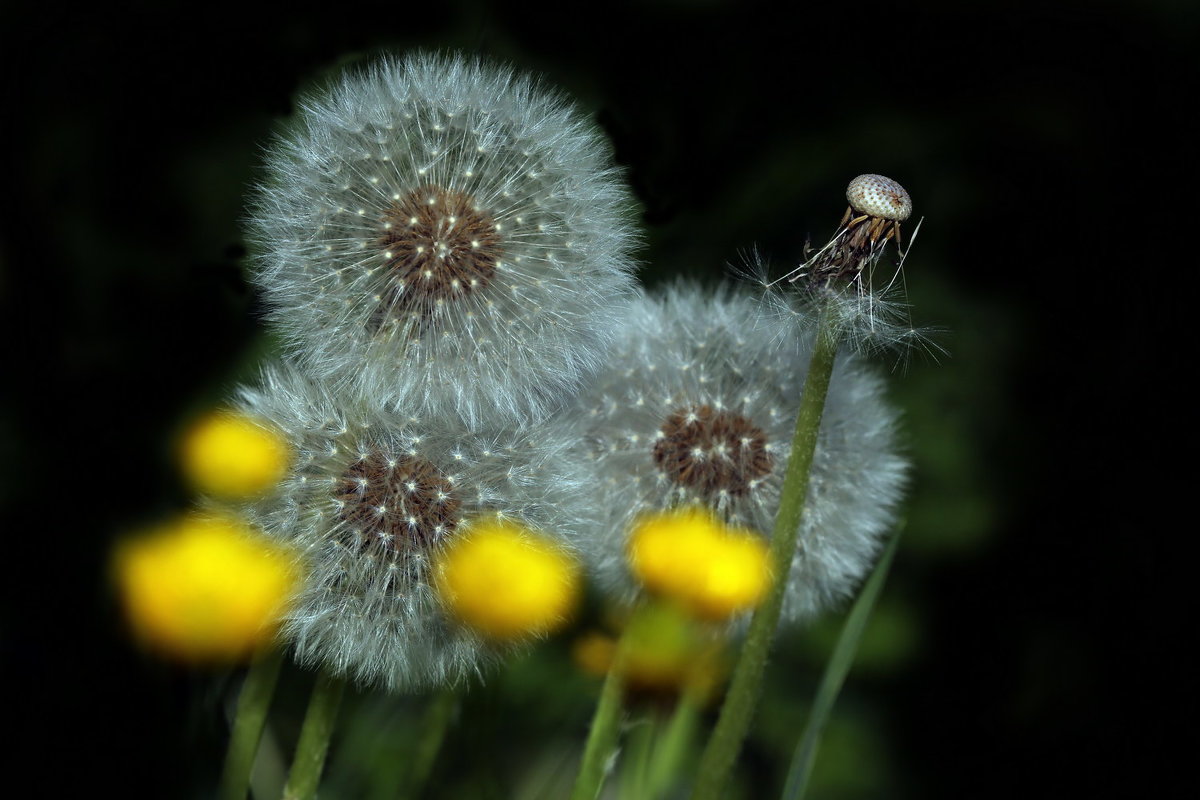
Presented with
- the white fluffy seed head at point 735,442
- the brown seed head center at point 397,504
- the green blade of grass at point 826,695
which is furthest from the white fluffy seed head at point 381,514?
the green blade of grass at point 826,695

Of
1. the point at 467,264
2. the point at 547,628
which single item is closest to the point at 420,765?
Result: the point at 547,628

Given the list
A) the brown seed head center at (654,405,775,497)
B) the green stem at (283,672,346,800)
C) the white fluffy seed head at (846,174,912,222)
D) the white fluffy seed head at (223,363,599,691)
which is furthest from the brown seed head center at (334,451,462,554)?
the white fluffy seed head at (846,174,912,222)

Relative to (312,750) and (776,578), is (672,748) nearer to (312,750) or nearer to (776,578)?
(776,578)

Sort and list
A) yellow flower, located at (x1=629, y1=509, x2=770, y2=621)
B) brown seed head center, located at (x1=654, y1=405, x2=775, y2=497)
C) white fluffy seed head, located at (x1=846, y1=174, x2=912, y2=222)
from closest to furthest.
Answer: white fluffy seed head, located at (x1=846, y1=174, x2=912, y2=222) → yellow flower, located at (x1=629, y1=509, x2=770, y2=621) → brown seed head center, located at (x1=654, y1=405, x2=775, y2=497)

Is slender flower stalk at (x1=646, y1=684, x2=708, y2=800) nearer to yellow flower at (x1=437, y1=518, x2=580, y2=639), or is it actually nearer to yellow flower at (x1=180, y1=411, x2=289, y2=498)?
yellow flower at (x1=437, y1=518, x2=580, y2=639)

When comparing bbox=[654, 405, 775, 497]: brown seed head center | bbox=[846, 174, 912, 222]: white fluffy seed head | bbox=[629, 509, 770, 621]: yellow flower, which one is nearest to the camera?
bbox=[846, 174, 912, 222]: white fluffy seed head

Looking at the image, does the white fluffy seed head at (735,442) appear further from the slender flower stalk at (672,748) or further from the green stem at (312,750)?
the green stem at (312,750)
